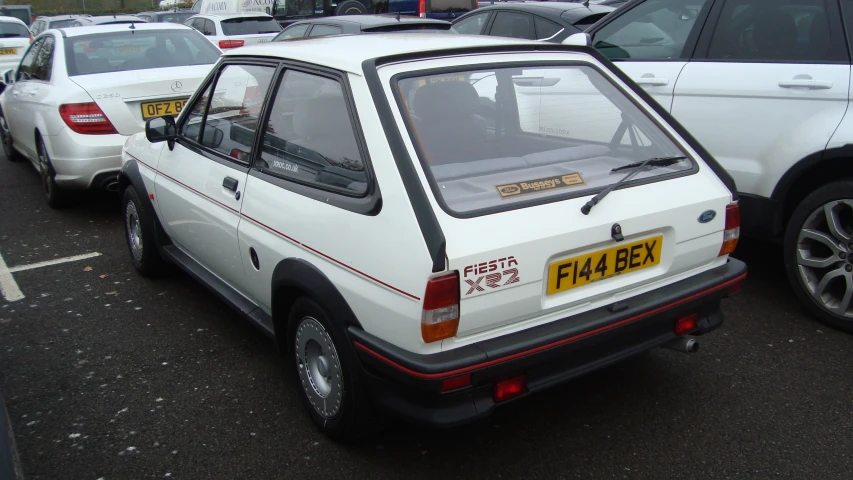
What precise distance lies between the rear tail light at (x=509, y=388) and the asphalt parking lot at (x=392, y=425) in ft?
1.50

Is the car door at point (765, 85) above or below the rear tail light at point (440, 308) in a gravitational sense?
above

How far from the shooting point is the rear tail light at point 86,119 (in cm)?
601

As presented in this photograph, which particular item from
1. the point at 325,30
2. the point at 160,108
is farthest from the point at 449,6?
the point at 160,108

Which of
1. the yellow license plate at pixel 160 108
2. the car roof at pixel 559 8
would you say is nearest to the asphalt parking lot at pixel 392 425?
the yellow license plate at pixel 160 108

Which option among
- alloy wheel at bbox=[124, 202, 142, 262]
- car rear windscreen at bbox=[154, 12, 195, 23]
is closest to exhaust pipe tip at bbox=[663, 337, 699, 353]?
alloy wheel at bbox=[124, 202, 142, 262]

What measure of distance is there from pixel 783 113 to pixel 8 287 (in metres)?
5.14

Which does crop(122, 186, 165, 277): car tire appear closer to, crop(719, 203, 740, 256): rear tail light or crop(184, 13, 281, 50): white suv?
crop(719, 203, 740, 256): rear tail light

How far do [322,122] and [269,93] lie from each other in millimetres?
484

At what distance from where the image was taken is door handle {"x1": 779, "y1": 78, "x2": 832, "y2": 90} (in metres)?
3.88

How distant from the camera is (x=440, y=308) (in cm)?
240

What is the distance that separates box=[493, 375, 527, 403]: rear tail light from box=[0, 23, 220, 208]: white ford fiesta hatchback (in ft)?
15.4

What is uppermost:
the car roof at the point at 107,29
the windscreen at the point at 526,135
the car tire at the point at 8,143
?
the car roof at the point at 107,29

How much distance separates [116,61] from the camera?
6523 mm

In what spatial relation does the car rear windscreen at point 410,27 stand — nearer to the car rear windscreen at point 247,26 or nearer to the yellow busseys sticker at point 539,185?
the yellow busseys sticker at point 539,185
